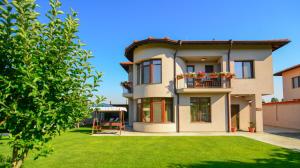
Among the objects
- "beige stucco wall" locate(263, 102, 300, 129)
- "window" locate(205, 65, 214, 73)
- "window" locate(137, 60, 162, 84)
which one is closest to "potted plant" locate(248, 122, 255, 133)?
"beige stucco wall" locate(263, 102, 300, 129)

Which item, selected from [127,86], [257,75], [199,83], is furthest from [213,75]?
[127,86]

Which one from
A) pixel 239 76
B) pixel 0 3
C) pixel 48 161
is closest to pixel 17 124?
pixel 0 3

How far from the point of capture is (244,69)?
17594 mm

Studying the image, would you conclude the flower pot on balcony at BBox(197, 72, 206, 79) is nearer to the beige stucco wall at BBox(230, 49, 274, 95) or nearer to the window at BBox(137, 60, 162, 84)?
the beige stucco wall at BBox(230, 49, 274, 95)

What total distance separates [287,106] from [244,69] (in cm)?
752

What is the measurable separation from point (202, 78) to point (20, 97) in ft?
50.8

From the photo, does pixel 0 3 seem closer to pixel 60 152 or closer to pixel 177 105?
pixel 60 152

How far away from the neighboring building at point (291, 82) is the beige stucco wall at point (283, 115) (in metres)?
3.31

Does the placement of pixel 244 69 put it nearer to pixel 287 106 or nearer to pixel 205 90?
pixel 205 90

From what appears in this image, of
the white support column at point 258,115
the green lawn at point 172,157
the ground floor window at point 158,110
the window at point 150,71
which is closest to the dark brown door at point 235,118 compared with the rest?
the white support column at point 258,115

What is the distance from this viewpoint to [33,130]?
296 cm

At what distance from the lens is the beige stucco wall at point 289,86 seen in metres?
24.5

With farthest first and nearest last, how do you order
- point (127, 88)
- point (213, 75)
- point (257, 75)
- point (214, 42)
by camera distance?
1. point (127, 88)
2. point (257, 75)
3. point (214, 42)
4. point (213, 75)

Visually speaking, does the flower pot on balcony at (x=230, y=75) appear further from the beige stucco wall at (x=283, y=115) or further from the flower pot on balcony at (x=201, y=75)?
the beige stucco wall at (x=283, y=115)
